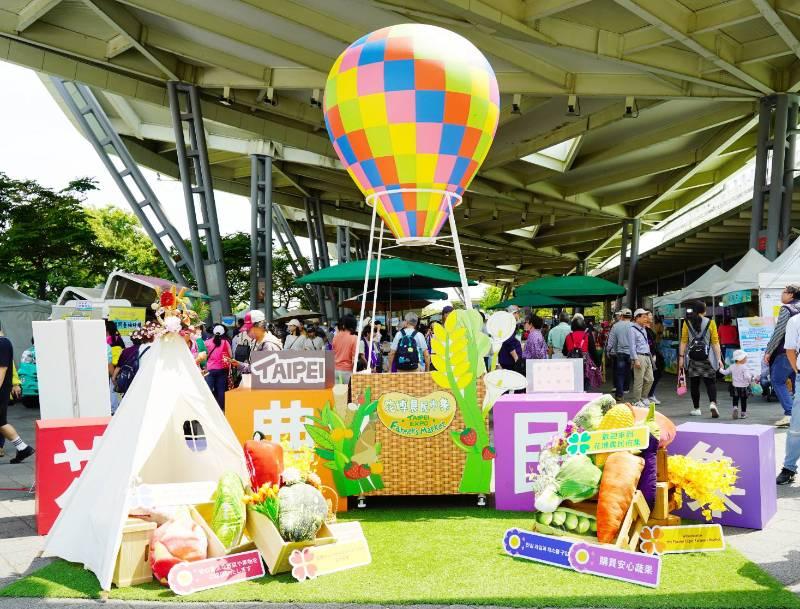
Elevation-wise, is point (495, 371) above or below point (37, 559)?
above

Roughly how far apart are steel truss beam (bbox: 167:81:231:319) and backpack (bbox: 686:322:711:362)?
492 inches

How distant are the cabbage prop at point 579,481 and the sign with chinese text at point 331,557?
4.22 feet

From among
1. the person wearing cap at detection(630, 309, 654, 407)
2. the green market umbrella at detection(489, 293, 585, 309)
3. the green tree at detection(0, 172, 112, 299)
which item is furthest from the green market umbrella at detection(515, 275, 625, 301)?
the green tree at detection(0, 172, 112, 299)

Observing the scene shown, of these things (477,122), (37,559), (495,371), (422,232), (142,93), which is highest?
(142,93)

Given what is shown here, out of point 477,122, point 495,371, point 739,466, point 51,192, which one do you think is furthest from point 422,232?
point 51,192

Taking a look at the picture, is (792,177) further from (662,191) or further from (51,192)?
(51,192)

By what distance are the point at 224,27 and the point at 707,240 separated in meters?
16.3

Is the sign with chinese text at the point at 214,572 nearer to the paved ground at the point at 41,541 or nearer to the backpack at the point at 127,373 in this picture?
the paved ground at the point at 41,541

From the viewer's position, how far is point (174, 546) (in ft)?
14.7

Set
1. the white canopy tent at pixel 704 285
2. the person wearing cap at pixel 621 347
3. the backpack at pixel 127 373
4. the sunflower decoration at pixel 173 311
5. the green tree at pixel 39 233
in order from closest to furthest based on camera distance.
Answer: the sunflower decoration at pixel 173 311 < the backpack at pixel 127 373 < the person wearing cap at pixel 621 347 < the white canopy tent at pixel 704 285 < the green tree at pixel 39 233

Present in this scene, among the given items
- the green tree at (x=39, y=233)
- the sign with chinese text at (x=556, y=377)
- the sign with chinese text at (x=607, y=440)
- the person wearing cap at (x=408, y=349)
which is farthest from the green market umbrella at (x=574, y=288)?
the green tree at (x=39, y=233)

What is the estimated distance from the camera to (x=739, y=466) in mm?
5367

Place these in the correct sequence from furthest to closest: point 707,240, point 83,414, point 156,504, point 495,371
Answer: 1. point 707,240
2. point 83,414
3. point 495,371
4. point 156,504

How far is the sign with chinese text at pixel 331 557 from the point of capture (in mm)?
4422
